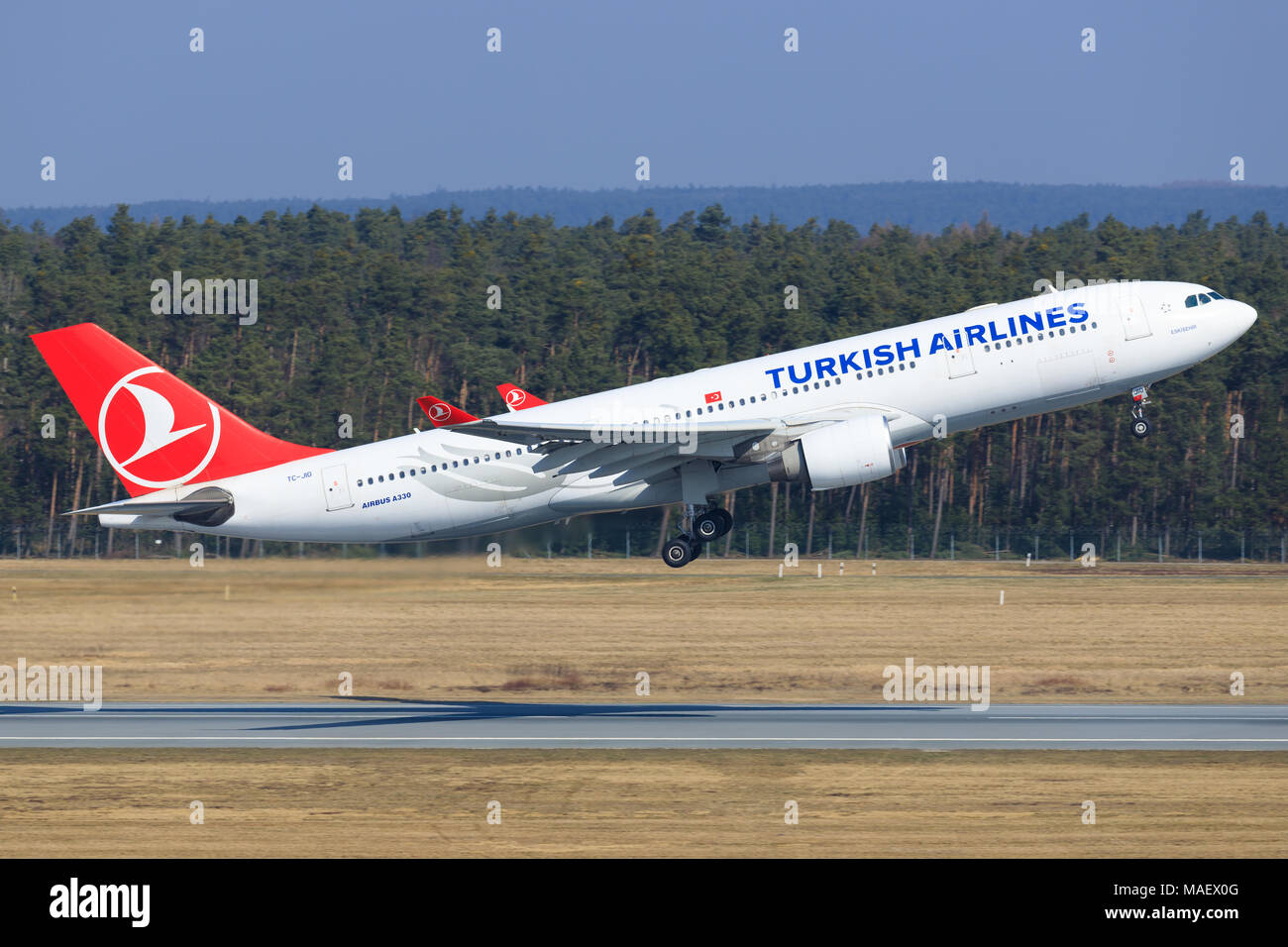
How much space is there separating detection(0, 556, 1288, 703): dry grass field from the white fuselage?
280 cm

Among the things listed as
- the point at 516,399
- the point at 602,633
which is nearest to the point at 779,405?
the point at 516,399

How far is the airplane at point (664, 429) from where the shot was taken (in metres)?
38.9

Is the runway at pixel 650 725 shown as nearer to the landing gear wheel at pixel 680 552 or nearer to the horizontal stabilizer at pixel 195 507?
the landing gear wheel at pixel 680 552

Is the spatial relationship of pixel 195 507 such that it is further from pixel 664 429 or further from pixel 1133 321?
pixel 1133 321

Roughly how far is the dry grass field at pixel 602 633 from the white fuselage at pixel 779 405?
2.80 meters

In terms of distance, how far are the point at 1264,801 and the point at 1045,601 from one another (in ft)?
123

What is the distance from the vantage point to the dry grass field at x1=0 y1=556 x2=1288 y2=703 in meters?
45.7

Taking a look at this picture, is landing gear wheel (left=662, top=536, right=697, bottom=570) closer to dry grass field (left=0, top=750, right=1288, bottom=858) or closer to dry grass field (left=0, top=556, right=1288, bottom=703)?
dry grass field (left=0, top=556, right=1288, bottom=703)

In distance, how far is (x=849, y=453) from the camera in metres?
38.0

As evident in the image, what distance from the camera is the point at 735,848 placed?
26797 mm

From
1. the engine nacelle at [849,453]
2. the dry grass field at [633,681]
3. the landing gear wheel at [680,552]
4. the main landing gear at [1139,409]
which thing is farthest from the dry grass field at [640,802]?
the main landing gear at [1139,409]

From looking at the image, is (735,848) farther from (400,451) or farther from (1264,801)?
(400,451)

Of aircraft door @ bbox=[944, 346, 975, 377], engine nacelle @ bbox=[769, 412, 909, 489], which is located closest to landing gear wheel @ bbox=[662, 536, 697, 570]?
engine nacelle @ bbox=[769, 412, 909, 489]

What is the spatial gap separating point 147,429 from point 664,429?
14.9m
